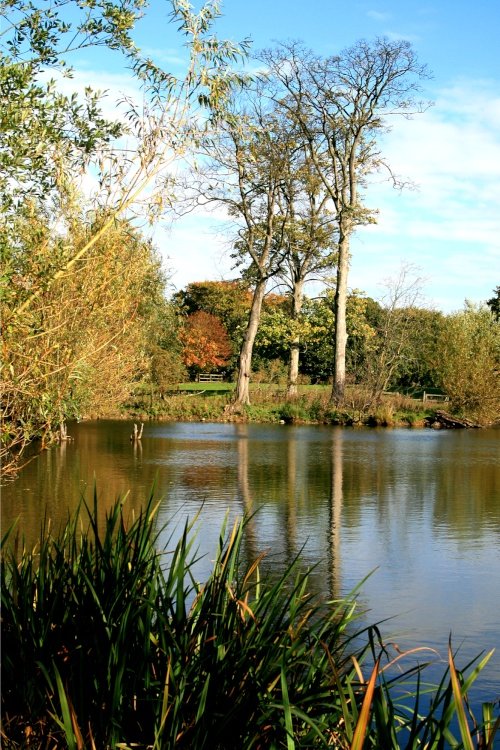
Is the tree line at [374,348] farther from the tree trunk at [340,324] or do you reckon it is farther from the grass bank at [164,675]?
the grass bank at [164,675]

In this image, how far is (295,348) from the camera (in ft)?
128

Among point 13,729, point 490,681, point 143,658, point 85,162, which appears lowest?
point 490,681

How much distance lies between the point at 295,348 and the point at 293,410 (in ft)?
19.6

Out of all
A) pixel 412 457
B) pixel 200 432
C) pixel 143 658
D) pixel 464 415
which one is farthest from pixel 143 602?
pixel 464 415

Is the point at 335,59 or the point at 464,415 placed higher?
the point at 335,59

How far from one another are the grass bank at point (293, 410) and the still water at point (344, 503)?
15.4 ft

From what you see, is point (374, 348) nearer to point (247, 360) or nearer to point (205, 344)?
point (247, 360)

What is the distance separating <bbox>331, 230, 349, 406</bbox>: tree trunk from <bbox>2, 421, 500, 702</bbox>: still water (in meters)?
5.79

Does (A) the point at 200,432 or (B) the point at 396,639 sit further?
(A) the point at 200,432

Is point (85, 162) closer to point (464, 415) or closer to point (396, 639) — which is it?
point (396, 639)

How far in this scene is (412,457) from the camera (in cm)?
2245

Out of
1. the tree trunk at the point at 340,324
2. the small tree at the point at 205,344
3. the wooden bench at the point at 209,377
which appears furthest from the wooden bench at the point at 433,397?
the wooden bench at the point at 209,377

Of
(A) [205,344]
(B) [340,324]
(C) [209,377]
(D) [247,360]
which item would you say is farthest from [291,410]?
(C) [209,377]

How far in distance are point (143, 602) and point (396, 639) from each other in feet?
12.9
